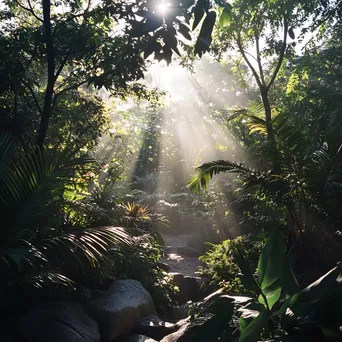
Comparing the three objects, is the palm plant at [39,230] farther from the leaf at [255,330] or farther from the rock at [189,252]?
the rock at [189,252]

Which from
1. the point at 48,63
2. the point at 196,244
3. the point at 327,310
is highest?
the point at 48,63

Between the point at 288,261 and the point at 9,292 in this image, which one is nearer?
the point at 288,261

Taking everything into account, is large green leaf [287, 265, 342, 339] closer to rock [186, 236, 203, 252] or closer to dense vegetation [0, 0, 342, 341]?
dense vegetation [0, 0, 342, 341]

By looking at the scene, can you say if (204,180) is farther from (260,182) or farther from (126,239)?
(126,239)

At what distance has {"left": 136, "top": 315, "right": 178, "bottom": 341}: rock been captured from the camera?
460 cm

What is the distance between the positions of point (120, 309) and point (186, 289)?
2503 mm

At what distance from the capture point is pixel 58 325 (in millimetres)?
3885

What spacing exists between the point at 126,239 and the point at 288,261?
267 centimetres

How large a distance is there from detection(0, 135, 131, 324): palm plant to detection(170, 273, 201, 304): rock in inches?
112

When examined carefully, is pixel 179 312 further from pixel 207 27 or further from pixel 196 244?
pixel 196 244

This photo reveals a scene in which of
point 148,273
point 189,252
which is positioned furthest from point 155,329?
point 189,252

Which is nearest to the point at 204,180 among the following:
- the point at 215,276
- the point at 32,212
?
the point at 215,276

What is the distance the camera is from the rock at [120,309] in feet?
14.6

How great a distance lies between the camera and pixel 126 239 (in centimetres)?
421
